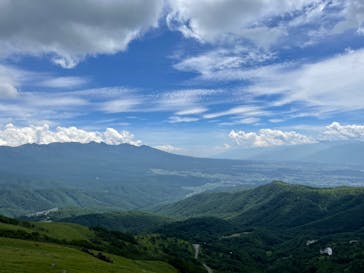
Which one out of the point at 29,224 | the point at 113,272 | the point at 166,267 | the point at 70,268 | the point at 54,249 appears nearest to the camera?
the point at 70,268

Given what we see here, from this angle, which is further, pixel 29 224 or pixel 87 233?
pixel 87 233

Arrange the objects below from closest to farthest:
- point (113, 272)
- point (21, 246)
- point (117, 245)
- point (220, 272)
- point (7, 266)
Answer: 1. point (7, 266)
2. point (113, 272)
3. point (21, 246)
4. point (117, 245)
5. point (220, 272)

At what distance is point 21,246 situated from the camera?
84.0 m

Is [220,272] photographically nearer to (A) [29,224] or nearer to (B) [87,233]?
(B) [87,233]

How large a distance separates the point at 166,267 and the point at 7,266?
3284 inches

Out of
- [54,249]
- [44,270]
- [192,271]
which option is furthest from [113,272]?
[192,271]

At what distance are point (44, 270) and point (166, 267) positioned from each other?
79.9m

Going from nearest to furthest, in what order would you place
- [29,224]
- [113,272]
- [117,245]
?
1. [113,272]
2. [29,224]
3. [117,245]

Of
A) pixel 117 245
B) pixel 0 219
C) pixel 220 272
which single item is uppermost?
pixel 0 219

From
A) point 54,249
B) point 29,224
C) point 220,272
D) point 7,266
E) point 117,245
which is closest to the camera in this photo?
point 7,266

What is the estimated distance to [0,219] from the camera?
156 meters

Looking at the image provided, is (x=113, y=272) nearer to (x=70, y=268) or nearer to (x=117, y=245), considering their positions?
(x=70, y=268)

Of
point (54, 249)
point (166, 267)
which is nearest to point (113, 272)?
point (54, 249)

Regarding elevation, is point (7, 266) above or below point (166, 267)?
above
